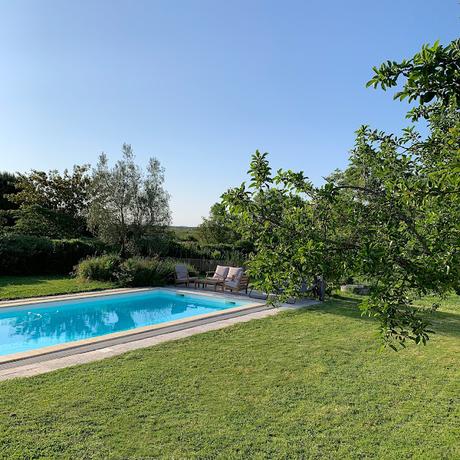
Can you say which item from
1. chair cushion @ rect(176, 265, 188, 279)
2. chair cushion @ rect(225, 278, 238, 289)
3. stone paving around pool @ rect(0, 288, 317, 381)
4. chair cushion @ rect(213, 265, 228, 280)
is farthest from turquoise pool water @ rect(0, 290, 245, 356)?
stone paving around pool @ rect(0, 288, 317, 381)

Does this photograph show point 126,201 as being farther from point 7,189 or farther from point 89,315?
point 7,189

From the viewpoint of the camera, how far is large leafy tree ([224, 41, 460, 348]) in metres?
1.94

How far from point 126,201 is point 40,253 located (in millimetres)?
5564

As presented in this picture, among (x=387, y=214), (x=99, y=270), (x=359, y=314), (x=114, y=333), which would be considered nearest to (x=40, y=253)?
(x=99, y=270)

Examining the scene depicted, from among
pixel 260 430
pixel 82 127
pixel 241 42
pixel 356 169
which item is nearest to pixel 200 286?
pixel 82 127

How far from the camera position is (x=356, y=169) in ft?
10.9

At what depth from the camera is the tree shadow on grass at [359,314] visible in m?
9.06

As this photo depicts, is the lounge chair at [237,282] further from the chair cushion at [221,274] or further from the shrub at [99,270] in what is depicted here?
the shrub at [99,270]

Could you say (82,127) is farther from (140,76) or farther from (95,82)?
(140,76)

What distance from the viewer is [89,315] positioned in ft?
40.1

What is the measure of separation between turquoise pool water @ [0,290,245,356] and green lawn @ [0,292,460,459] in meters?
4.48

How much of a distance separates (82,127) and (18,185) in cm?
1578

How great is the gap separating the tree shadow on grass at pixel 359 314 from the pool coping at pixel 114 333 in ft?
6.76

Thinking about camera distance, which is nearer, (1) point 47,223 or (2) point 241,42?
(2) point 241,42
